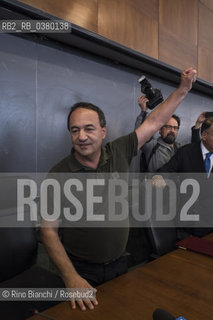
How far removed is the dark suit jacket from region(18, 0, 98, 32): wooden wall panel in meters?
1.30

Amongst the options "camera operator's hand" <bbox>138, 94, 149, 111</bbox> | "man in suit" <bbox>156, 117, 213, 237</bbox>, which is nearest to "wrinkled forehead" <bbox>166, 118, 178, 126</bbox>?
"camera operator's hand" <bbox>138, 94, 149, 111</bbox>

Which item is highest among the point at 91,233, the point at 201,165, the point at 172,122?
the point at 172,122

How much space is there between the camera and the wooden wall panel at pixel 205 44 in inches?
123

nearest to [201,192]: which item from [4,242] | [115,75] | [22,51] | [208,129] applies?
[208,129]

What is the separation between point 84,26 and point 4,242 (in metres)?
1.62

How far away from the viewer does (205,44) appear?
3236mm

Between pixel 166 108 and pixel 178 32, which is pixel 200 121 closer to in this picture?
pixel 178 32

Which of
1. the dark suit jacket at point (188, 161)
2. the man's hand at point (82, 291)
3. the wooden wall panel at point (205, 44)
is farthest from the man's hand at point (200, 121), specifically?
the man's hand at point (82, 291)

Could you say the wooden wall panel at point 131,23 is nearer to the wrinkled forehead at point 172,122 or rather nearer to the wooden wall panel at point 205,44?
the wrinkled forehead at point 172,122

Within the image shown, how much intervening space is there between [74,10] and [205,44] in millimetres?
2182

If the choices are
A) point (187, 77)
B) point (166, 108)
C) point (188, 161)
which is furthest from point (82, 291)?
point (188, 161)

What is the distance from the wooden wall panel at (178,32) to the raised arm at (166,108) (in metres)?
1.27

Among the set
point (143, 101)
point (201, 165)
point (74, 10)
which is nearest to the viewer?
point (74, 10)

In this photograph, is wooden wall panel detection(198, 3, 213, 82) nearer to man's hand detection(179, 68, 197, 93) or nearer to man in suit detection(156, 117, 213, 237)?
man in suit detection(156, 117, 213, 237)
